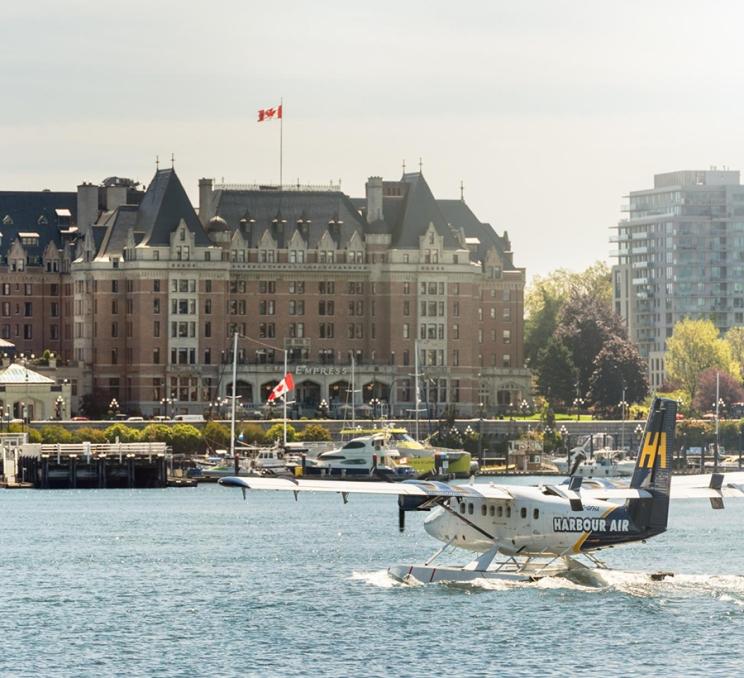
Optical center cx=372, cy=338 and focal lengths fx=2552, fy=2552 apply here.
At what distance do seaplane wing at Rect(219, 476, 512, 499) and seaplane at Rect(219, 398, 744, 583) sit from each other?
0.03 metres

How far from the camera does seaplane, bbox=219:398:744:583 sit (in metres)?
79.2

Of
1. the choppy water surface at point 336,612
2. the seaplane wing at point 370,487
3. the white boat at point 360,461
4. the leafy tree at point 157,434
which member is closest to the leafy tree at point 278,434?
the leafy tree at point 157,434

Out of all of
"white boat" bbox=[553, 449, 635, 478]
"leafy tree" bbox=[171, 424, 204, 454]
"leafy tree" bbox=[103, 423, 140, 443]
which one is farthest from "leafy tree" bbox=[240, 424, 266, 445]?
"white boat" bbox=[553, 449, 635, 478]

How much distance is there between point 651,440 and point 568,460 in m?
108

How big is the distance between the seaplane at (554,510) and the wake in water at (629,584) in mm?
304

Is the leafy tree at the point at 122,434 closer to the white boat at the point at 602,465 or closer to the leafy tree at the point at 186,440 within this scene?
the leafy tree at the point at 186,440

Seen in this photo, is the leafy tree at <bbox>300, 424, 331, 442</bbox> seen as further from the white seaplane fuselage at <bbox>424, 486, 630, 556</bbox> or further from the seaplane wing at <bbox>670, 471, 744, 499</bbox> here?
the seaplane wing at <bbox>670, 471, 744, 499</bbox>

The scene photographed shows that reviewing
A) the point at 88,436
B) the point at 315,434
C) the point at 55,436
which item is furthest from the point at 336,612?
the point at 315,434

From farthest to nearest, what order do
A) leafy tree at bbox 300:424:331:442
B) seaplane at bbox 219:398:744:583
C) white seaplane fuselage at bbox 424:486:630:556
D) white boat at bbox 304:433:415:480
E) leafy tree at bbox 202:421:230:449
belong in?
leafy tree at bbox 300:424:331:442 → leafy tree at bbox 202:421:230:449 → white boat at bbox 304:433:415:480 → white seaplane fuselage at bbox 424:486:630:556 → seaplane at bbox 219:398:744:583

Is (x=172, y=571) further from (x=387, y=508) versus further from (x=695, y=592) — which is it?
(x=387, y=508)

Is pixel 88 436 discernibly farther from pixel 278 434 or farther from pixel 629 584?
pixel 629 584

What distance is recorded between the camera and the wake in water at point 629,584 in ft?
265

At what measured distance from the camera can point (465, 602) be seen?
261 ft

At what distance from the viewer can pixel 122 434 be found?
187875mm
